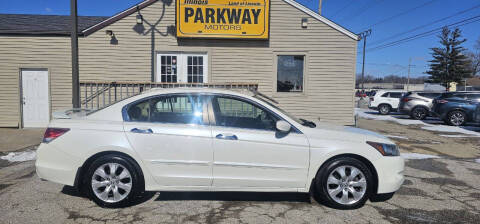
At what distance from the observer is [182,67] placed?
9859 mm

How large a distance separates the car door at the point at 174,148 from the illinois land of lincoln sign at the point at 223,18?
645 cm

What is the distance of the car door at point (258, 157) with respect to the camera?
3471 millimetres

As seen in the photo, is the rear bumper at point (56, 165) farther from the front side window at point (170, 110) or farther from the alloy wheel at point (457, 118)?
the alloy wheel at point (457, 118)

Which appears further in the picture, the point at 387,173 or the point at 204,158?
the point at 387,173

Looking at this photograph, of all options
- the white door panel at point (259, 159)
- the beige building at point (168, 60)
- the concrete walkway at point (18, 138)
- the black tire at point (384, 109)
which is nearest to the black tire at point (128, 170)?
the white door panel at point (259, 159)

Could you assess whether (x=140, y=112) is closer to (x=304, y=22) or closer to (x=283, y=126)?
(x=283, y=126)

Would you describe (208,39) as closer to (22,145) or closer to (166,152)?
(22,145)

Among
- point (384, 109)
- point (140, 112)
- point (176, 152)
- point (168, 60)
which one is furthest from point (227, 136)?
point (384, 109)

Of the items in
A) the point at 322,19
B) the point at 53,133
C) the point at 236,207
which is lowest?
the point at 236,207

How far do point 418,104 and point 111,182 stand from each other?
15.6 metres

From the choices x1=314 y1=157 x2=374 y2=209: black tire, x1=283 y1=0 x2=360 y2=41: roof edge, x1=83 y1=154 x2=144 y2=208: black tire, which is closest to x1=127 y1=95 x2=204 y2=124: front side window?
x1=83 y1=154 x2=144 y2=208: black tire

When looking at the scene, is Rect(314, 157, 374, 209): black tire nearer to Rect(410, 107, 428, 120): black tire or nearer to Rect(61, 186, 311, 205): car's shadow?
Rect(61, 186, 311, 205): car's shadow

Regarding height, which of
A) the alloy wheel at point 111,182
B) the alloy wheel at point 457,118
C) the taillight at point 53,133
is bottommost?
the alloy wheel at point 111,182

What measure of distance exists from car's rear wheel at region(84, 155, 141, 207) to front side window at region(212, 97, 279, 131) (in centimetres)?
122
